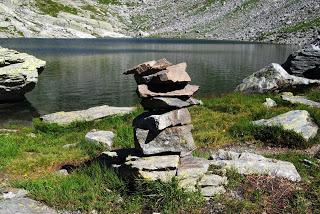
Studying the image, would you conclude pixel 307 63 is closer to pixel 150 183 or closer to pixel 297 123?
pixel 297 123

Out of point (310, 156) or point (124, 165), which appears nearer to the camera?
point (124, 165)

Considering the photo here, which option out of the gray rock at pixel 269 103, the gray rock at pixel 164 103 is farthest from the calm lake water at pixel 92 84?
the gray rock at pixel 164 103

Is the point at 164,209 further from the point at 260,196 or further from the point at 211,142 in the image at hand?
the point at 211,142

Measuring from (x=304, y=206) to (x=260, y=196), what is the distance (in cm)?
150

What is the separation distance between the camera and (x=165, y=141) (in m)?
16.9

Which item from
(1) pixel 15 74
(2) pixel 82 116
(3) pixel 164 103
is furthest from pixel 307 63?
(3) pixel 164 103

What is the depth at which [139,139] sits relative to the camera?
16.9 meters

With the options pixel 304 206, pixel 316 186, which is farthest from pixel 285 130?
pixel 304 206

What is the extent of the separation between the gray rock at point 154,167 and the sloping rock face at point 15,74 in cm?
3218

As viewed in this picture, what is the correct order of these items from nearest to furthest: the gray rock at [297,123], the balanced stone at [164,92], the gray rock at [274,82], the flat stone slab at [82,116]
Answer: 1. the balanced stone at [164,92]
2. the gray rock at [297,123]
3. the flat stone slab at [82,116]
4. the gray rock at [274,82]

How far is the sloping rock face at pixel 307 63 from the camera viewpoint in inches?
1729

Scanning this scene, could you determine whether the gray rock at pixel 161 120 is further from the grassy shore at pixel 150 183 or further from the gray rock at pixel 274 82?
the gray rock at pixel 274 82

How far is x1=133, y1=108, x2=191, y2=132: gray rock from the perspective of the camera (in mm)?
16578

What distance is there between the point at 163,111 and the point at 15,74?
105 feet
